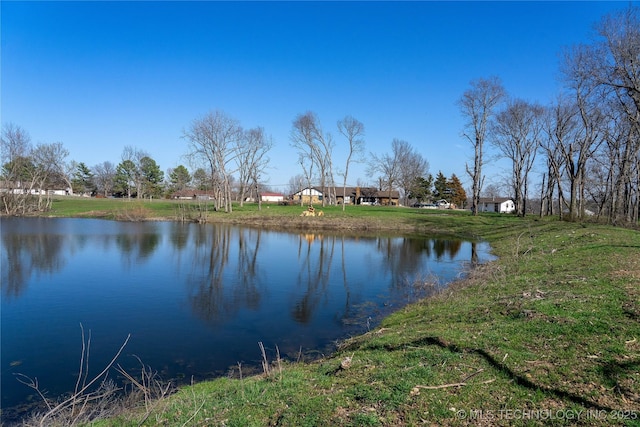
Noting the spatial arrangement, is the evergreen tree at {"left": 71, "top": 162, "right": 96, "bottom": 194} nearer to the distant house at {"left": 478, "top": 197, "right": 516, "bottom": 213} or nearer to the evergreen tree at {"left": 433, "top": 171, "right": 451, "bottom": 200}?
Result: the evergreen tree at {"left": 433, "top": 171, "right": 451, "bottom": 200}

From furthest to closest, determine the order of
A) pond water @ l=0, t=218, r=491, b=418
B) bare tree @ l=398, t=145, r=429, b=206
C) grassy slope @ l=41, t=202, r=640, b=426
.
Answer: bare tree @ l=398, t=145, r=429, b=206 < pond water @ l=0, t=218, r=491, b=418 < grassy slope @ l=41, t=202, r=640, b=426

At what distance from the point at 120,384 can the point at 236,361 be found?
7.39ft

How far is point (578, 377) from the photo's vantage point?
4.88 metres

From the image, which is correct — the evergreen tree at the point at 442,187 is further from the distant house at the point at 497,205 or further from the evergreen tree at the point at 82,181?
the evergreen tree at the point at 82,181

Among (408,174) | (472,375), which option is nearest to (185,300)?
(472,375)

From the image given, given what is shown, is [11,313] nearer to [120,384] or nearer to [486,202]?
[120,384]

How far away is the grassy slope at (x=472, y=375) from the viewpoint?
4363 millimetres

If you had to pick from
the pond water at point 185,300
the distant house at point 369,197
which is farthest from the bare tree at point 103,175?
the pond water at point 185,300

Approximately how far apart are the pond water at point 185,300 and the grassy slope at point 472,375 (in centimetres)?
216

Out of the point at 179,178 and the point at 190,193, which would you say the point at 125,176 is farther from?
the point at 190,193

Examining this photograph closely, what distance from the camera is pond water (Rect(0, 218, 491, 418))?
324 inches

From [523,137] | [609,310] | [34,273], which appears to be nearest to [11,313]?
[34,273]

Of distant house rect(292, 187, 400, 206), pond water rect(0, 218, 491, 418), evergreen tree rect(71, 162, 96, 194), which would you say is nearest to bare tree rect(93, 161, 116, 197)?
evergreen tree rect(71, 162, 96, 194)

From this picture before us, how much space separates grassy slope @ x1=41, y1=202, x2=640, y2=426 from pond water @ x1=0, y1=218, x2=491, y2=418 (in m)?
2.16
